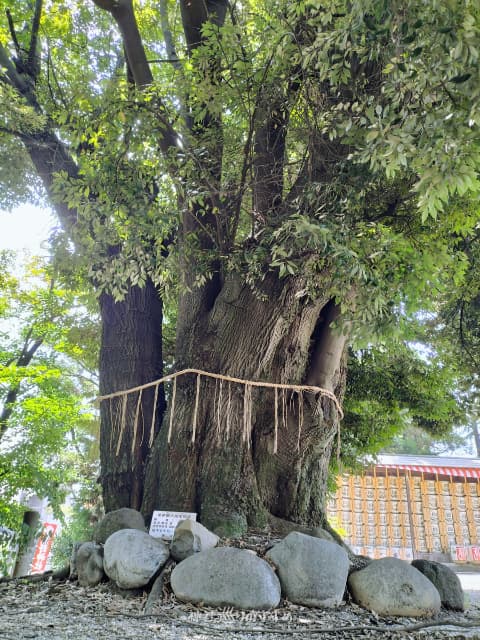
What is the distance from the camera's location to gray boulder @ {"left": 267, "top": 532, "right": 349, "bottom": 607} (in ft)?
8.75

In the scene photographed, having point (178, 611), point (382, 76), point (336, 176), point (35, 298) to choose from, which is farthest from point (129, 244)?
point (35, 298)

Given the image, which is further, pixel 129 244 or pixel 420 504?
pixel 420 504

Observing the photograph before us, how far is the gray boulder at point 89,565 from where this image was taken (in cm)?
304

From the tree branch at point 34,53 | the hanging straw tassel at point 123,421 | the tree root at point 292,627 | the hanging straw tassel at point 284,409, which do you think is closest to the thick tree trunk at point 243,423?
the hanging straw tassel at point 284,409

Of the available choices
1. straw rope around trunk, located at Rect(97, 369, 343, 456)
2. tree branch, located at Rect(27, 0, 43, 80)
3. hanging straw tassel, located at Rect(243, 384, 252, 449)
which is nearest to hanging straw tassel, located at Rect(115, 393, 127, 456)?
straw rope around trunk, located at Rect(97, 369, 343, 456)

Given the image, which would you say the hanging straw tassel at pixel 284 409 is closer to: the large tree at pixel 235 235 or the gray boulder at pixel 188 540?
the large tree at pixel 235 235

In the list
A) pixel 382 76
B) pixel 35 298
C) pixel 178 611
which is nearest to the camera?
pixel 178 611

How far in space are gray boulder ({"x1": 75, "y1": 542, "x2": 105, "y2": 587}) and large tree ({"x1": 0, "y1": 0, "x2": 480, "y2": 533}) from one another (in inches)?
22.3

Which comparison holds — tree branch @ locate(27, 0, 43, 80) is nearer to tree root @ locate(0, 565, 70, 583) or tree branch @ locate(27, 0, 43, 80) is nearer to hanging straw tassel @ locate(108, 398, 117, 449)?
A: hanging straw tassel @ locate(108, 398, 117, 449)

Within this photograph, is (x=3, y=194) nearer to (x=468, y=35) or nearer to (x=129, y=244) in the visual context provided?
(x=129, y=244)

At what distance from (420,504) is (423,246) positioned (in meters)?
7.56

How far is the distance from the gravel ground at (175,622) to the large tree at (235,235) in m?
0.87

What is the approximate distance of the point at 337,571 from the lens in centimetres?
274

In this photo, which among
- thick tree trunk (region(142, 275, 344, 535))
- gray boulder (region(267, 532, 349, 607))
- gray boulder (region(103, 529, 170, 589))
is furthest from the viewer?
thick tree trunk (region(142, 275, 344, 535))
